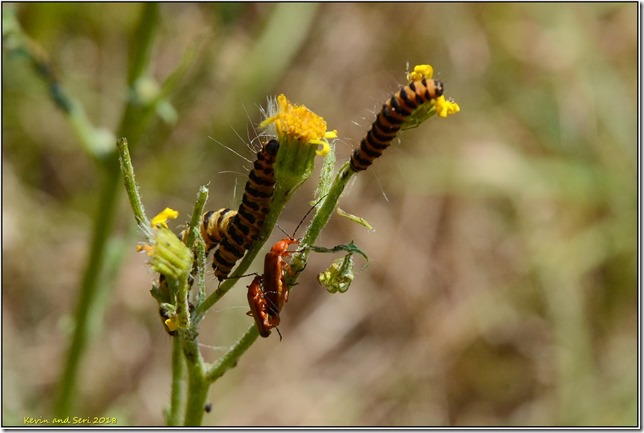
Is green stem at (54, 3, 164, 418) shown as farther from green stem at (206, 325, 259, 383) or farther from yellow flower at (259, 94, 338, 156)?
green stem at (206, 325, 259, 383)

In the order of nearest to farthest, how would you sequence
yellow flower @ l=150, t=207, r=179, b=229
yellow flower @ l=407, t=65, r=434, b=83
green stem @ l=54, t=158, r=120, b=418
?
yellow flower @ l=150, t=207, r=179, b=229 → yellow flower @ l=407, t=65, r=434, b=83 → green stem @ l=54, t=158, r=120, b=418

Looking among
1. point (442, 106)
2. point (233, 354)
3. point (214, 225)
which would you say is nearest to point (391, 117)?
point (442, 106)

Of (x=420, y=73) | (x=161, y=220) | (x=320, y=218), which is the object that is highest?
(x=420, y=73)

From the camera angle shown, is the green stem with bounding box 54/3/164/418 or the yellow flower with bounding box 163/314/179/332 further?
the green stem with bounding box 54/3/164/418

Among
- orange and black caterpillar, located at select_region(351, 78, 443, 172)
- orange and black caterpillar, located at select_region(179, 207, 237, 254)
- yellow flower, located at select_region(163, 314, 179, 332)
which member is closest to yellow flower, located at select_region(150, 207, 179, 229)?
orange and black caterpillar, located at select_region(179, 207, 237, 254)

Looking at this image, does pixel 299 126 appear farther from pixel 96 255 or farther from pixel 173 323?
pixel 96 255

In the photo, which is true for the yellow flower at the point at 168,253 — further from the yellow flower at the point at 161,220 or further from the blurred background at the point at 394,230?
the blurred background at the point at 394,230
